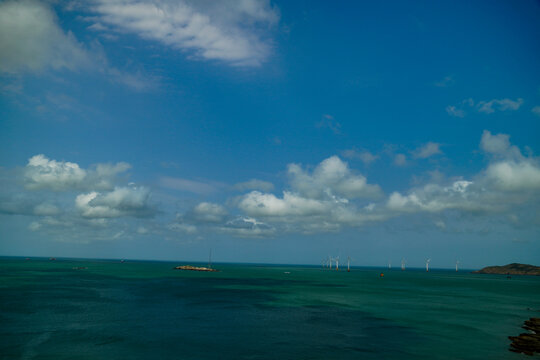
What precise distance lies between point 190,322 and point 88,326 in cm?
1463

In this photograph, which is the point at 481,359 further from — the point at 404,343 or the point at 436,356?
the point at 404,343

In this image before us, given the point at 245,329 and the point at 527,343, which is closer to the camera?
the point at 527,343

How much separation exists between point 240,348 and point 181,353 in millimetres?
6777

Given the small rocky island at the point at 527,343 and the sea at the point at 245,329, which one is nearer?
the sea at the point at 245,329

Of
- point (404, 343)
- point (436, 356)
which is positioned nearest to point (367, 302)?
point (404, 343)

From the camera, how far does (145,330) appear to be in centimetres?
4972

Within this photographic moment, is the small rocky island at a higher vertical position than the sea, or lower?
higher

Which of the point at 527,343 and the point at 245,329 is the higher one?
the point at 527,343

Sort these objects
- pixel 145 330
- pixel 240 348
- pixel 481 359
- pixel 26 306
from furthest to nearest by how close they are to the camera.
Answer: pixel 26 306, pixel 145 330, pixel 240 348, pixel 481 359

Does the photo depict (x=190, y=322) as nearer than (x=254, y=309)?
Yes

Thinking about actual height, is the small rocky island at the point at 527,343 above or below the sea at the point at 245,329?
above

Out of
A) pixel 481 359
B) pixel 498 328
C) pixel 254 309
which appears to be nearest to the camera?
pixel 481 359

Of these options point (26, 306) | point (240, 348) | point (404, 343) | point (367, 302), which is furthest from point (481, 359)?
point (26, 306)

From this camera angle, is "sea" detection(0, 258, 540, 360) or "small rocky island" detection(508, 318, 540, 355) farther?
"small rocky island" detection(508, 318, 540, 355)
